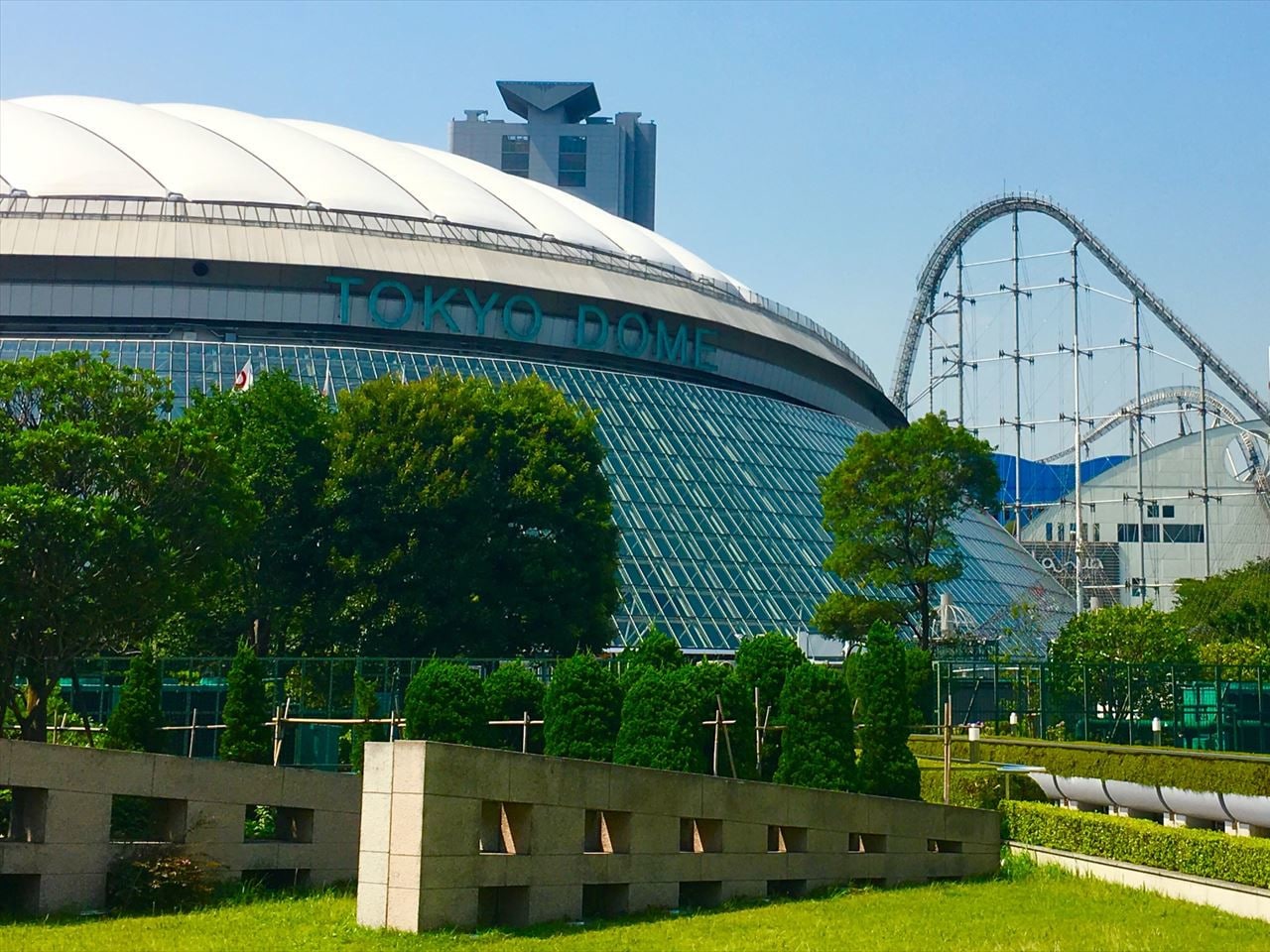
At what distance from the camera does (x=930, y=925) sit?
2488 centimetres

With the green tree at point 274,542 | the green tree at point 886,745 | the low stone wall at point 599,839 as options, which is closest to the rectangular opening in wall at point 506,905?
the low stone wall at point 599,839

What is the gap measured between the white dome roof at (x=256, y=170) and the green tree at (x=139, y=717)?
34.5 metres

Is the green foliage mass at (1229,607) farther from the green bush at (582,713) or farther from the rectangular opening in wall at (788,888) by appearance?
the rectangular opening in wall at (788,888)

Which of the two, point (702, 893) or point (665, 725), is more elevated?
point (665, 725)

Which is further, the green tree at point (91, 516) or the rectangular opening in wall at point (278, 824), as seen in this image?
the green tree at point (91, 516)

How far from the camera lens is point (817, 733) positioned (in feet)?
101

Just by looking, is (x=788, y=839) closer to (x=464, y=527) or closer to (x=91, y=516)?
(x=91, y=516)

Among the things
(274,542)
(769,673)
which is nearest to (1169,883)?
(769,673)

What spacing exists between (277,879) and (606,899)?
20.5 feet

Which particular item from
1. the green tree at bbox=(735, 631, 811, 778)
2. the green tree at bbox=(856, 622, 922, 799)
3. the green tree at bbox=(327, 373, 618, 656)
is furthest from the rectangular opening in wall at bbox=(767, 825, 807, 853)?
the green tree at bbox=(327, 373, 618, 656)

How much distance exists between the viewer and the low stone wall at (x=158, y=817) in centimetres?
2583

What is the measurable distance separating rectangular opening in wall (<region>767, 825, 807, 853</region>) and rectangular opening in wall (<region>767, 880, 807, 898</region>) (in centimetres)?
51

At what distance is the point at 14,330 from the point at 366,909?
45788 millimetres

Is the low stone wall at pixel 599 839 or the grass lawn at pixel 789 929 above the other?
the low stone wall at pixel 599 839
